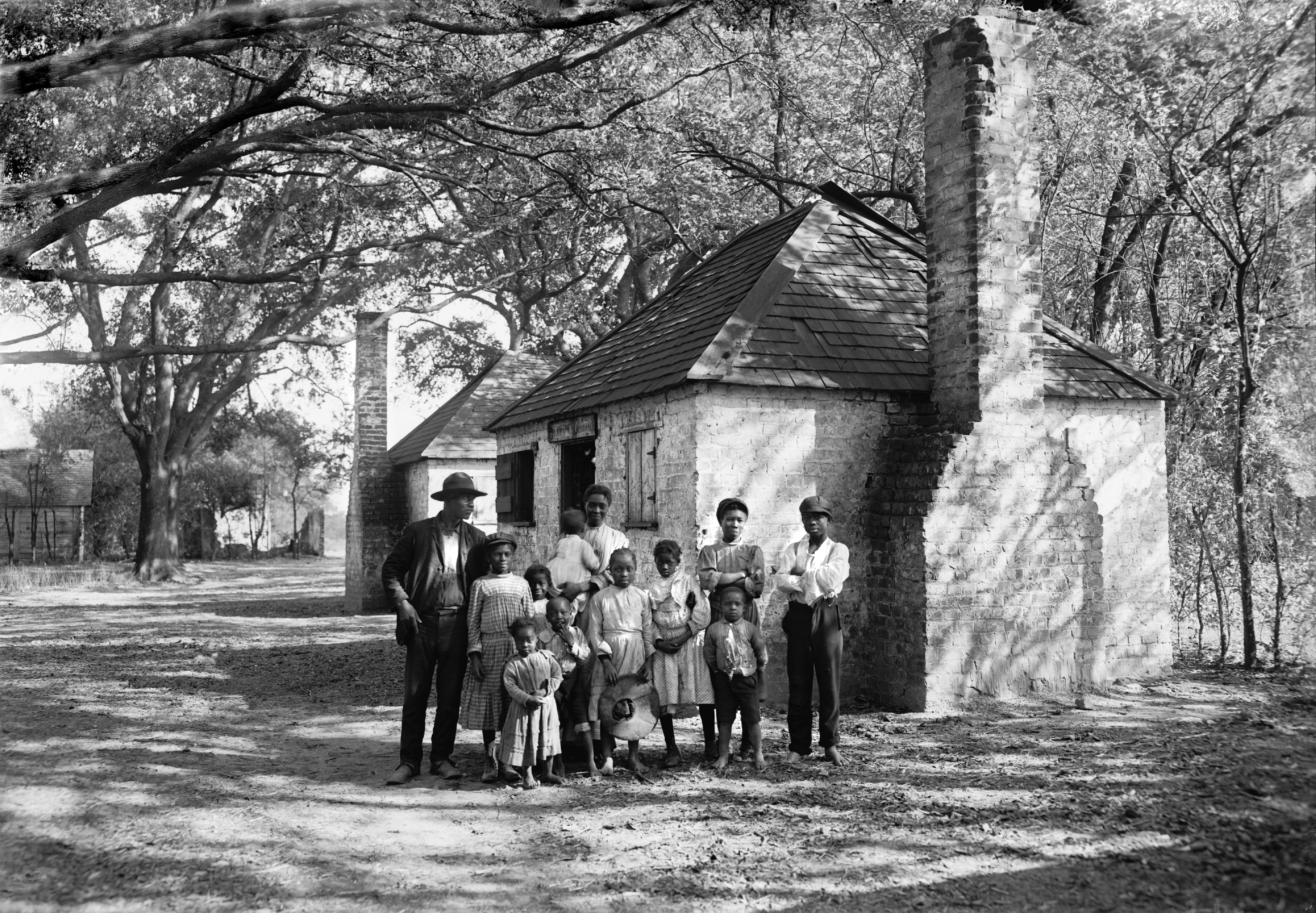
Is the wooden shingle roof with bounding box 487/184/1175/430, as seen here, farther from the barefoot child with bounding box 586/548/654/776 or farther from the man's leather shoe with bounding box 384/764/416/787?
the man's leather shoe with bounding box 384/764/416/787

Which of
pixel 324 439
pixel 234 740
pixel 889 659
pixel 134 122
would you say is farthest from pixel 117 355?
pixel 324 439

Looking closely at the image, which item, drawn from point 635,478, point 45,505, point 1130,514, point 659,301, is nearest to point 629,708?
point 635,478

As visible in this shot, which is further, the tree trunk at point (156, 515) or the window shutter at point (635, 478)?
the tree trunk at point (156, 515)

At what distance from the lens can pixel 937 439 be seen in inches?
388

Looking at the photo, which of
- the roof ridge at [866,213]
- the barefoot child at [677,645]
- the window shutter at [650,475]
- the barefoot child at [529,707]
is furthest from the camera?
the roof ridge at [866,213]

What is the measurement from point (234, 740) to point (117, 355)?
10.8m

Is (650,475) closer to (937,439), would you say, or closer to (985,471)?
(937,439)

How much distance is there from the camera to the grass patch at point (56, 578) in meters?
29.0

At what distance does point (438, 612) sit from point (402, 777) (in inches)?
47.6

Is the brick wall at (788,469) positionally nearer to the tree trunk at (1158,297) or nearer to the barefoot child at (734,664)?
the barefoot child at (734,664)

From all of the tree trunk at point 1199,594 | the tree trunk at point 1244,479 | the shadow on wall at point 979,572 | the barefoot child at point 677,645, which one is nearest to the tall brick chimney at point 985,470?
the shadow on wall at point 979,572

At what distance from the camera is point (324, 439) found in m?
47.9

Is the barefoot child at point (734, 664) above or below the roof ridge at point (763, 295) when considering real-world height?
below

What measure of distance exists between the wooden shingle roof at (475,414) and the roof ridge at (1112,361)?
38.2ft
